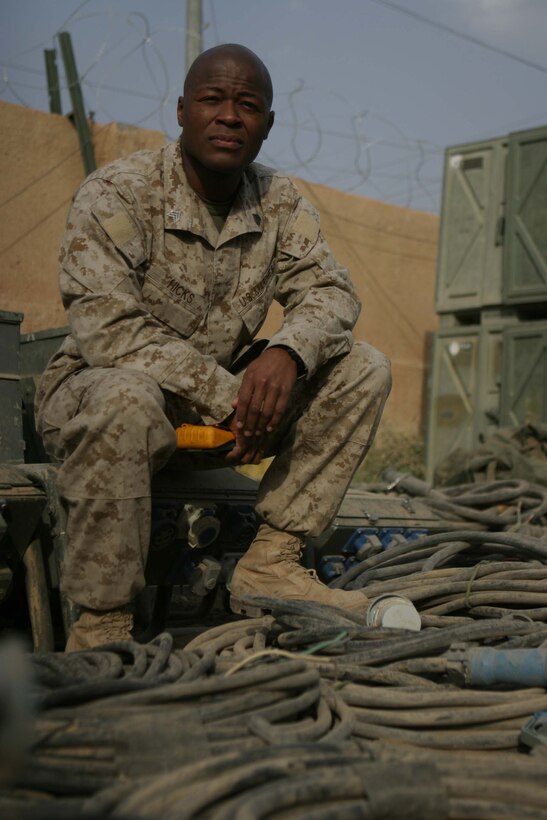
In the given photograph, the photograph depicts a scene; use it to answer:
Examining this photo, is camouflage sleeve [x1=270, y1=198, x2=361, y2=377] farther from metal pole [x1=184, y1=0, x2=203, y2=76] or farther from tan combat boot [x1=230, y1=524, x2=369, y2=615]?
metal pole [x1=184, y1=0, x2=203, y2=76]

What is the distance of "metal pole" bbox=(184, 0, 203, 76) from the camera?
8.75 meters

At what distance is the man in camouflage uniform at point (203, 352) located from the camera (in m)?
2.79

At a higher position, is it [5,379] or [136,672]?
[5,379]

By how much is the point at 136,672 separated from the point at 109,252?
138 cm

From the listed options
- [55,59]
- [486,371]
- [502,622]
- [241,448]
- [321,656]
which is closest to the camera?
[321,656]

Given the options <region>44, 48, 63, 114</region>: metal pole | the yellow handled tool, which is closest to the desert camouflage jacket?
the yellow handled tool

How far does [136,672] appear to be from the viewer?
7.44 feet

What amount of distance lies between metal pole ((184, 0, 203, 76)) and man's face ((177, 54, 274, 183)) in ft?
18.8

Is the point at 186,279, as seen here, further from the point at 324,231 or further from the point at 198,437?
the point at 324,231

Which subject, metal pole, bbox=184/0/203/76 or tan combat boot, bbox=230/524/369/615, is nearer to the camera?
tan combat boot, bbox=230/524/369/615

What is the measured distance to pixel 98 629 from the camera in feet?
9.25

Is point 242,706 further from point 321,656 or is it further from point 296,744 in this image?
point 321,656

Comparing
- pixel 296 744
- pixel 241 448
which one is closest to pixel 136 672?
pixel 296 744

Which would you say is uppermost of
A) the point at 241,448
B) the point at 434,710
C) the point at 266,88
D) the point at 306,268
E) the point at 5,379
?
the point at 266,88
